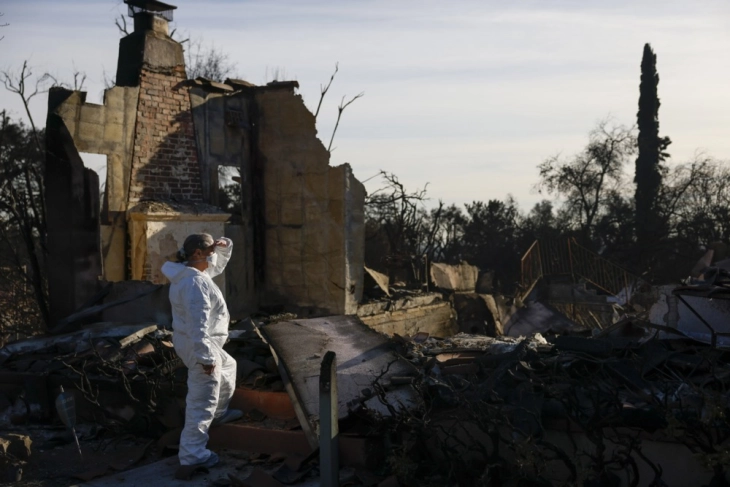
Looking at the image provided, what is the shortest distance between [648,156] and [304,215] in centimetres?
1897

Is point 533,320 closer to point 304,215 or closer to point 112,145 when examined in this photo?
point 304,215

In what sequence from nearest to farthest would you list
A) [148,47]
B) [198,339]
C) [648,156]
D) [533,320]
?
1. [198,339]
2. [148,47]
3. [533,320]
4. [648,156]

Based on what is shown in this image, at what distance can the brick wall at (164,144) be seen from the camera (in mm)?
11180

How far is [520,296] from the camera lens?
55.4ft

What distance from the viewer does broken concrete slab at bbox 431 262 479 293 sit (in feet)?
50.5

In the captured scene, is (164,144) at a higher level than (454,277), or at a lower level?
higher

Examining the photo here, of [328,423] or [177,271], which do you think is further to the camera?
[177,271]

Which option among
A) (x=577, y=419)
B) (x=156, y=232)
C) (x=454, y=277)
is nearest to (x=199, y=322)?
(x=577, y=419)

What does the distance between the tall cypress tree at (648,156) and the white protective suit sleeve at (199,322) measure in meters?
19.5

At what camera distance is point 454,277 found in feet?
51.6

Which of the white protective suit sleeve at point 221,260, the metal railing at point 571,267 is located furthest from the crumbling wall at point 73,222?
the metal railing at point 571,267

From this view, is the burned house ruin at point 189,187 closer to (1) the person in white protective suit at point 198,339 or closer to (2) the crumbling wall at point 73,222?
(2) the crumbling wall at point 73,222

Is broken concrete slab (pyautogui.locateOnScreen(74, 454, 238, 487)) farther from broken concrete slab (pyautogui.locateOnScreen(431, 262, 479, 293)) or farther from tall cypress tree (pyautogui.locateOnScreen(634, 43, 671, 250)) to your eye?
tall cypress tree (pyautogui.locateOnScreen(634, 43, 671, 250))

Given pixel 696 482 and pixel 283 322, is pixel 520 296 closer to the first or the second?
pixel 283 322
